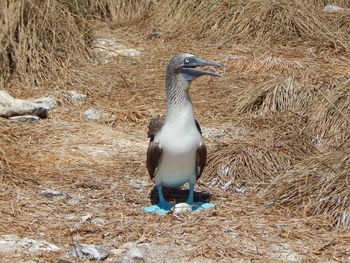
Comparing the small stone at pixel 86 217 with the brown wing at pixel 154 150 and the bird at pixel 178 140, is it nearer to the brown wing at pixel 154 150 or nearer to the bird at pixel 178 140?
the bird at pixel 178 140

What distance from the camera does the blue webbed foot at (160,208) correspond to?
570 centimetres

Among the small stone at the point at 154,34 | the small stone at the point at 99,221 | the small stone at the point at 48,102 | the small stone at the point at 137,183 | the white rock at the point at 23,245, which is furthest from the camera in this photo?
the small stone at the point at 154,34

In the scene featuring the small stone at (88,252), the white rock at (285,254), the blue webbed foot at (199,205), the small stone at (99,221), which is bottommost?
the small stone at (99,221)

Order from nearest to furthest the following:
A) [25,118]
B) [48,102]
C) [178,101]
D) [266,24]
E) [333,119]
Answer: [178,101], [333,119], [25,118], [48,102], [266,24]

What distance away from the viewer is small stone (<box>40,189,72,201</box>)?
5.94 meters

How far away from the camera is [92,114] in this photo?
330 inches

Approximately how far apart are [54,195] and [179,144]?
1.12m

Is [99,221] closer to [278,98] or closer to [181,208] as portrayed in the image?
[181,208]

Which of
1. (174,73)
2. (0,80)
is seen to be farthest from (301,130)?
(0,80)

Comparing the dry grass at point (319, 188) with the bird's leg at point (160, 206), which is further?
the bird's leg at point (160, 206)

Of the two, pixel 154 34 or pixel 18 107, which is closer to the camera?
pixel 18 107

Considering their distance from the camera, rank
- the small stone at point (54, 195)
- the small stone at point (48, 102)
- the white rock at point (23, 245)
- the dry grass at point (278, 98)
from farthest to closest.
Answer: the small stone at point (48, 102)
the dry grass at point (278, 98)
the small stone at point (54, 195)
the white rock at point (23, 245)

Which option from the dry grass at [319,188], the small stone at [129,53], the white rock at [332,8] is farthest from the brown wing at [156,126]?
the white rock at [332,8]

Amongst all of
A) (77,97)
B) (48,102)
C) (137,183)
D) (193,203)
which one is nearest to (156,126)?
(193,203)
